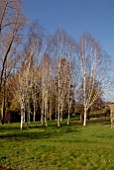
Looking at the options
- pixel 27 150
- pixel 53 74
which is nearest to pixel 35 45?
pixel 53 74

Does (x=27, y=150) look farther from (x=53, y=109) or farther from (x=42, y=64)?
(x=53, y=109)

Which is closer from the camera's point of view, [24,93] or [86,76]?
[24,93]

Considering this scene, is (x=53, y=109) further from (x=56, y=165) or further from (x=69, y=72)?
(x=56, y=165)

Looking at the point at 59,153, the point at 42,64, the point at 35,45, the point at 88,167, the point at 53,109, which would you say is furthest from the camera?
the point at 53,109

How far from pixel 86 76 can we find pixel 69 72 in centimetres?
284

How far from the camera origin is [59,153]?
1261cm

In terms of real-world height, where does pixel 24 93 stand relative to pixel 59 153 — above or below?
above

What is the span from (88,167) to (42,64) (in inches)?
1215

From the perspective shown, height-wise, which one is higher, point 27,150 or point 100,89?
point 100,89

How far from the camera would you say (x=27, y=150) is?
1319cm

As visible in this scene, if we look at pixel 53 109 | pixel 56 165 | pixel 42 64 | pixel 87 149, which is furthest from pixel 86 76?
pixel 56 165

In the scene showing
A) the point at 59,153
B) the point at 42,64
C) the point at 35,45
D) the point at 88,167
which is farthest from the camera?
the point at 42,64

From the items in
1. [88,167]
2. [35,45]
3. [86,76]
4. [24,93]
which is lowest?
[88,167]

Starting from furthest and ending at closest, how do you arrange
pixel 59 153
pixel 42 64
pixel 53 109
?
pixel 53 109
pixel 42 64
pixel 59 153
